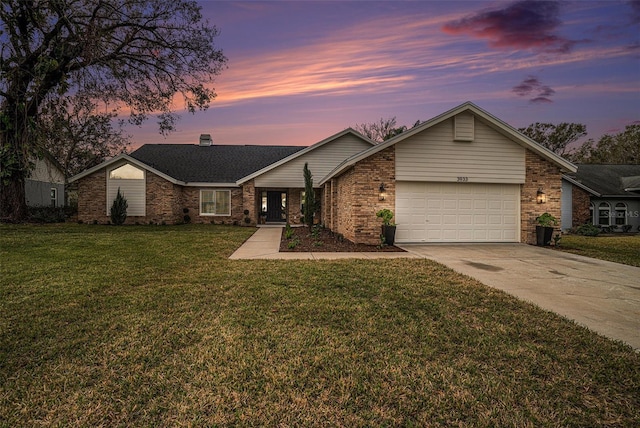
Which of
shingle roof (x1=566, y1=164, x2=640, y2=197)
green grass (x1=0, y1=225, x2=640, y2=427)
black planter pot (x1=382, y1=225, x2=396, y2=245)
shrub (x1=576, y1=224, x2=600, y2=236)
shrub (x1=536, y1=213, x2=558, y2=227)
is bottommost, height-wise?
green grass (x1=0, y1=225, x2=640, y2=427)

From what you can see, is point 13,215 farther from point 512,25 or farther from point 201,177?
point 512,25

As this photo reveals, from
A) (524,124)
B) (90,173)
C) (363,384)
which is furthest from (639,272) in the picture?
(524,124)

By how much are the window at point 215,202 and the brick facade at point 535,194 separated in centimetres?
1636

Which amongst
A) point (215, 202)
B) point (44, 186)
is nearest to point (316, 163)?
point (215, 202)

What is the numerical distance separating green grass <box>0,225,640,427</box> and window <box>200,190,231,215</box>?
14.7 metres

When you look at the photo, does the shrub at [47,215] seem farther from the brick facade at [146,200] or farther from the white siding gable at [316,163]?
the white siding gable at [316,163]

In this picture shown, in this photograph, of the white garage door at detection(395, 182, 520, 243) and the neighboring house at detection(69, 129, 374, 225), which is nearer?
the white garage door at detection(395, 182, 520, 243)

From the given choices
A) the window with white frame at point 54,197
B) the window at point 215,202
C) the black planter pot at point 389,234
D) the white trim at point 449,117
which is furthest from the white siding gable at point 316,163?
the window with white frame at point 54,197

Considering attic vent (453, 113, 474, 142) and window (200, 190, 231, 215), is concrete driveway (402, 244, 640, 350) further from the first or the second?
window (200, 190, 231, 215)

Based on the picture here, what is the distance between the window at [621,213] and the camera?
1983cm

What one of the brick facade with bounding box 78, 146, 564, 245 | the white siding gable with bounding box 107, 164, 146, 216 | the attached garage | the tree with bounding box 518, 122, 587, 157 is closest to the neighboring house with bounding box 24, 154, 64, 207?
the white siding gable with bounding box 107, 164, 146, 216

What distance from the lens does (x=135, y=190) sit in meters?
18.6

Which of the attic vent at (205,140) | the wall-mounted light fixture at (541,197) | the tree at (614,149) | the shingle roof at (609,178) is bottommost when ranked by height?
the wall-mounted light fixture at (541,197)

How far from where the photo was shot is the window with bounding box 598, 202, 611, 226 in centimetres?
1967
